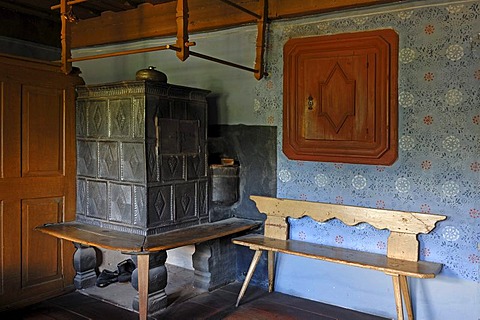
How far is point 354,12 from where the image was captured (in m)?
2.94

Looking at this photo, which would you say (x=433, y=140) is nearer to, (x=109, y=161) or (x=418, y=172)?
(x=418, y=172)

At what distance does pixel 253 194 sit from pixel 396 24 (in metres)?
1.58

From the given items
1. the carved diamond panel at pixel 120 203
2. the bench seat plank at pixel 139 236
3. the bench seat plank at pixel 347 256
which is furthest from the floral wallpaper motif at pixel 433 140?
the carved diamond panel at pixel 120 203

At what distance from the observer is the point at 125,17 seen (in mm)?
4043

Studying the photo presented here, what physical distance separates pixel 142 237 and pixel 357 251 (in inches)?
55.8

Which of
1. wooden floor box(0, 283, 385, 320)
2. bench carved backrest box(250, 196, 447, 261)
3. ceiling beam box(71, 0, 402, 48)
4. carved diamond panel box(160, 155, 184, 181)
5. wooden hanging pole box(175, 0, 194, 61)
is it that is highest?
ceiling beam box(71, 0, 402, 48)

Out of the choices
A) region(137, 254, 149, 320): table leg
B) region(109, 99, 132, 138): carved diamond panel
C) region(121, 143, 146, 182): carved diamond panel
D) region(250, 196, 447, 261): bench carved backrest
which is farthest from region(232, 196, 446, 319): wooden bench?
region(109, 99, 132, 138): carved diamond panel

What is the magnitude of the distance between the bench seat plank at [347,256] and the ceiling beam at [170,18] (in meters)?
1.62

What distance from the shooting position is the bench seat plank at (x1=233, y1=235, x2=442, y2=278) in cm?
251

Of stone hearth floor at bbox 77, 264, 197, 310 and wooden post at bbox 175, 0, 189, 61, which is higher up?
wooden post at bbox 175, 0, 189, 61

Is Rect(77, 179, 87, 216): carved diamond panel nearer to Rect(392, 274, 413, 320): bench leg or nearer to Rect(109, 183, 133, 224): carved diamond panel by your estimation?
Rect(109, 183, 133, 224): carved diamond panel

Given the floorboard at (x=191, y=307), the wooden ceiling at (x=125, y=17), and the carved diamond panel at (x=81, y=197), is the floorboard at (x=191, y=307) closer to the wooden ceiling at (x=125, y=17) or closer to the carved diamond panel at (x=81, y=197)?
the carved diamond panel at (x=81, y=197)

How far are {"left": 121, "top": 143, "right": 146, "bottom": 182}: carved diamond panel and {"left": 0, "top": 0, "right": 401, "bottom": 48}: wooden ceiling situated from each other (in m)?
1.27

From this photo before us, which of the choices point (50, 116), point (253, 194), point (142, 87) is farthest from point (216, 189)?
point (50, 116)
